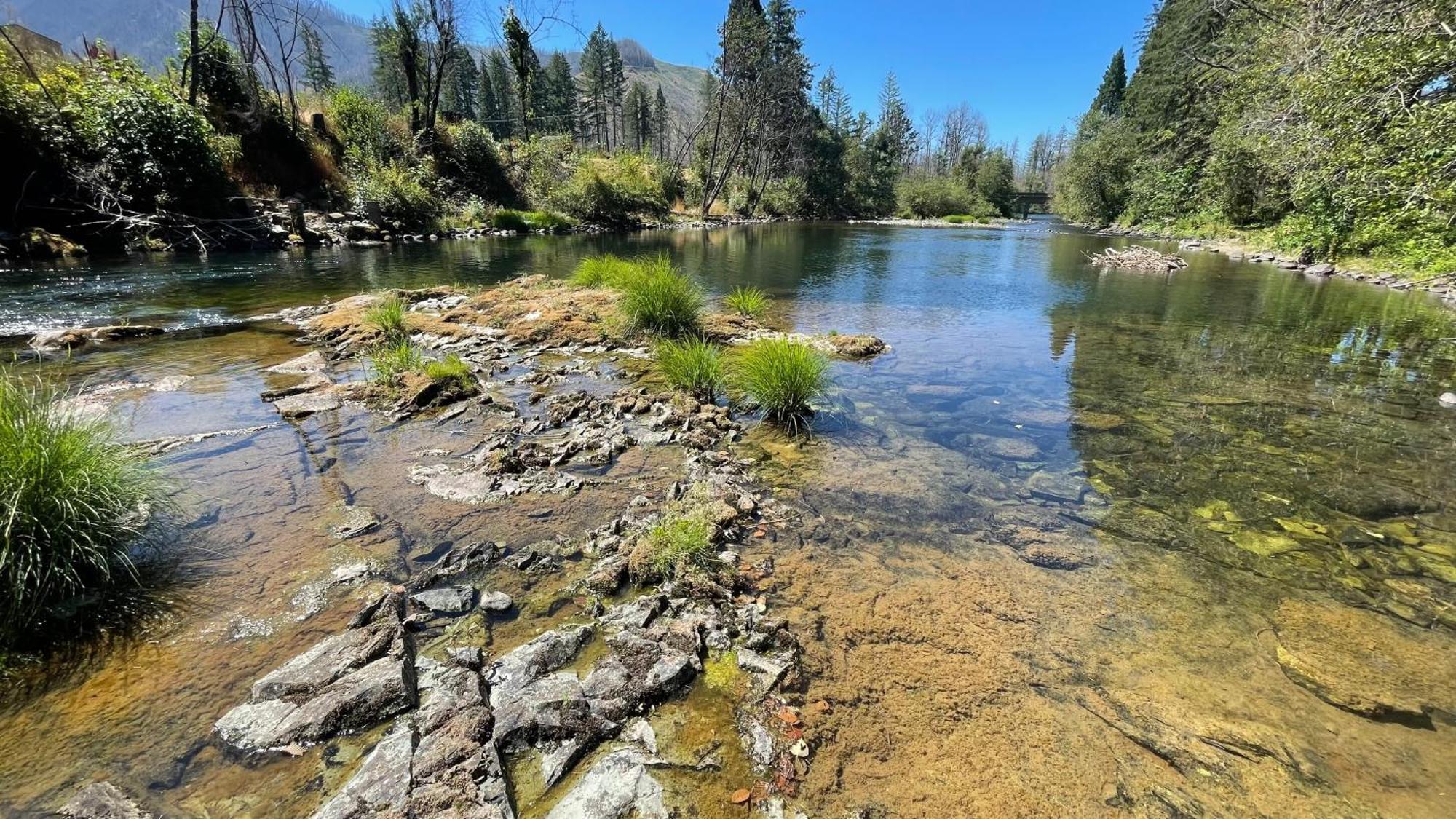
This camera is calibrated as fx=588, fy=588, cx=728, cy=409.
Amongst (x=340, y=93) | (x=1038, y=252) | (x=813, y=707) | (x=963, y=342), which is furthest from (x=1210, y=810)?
(x=340, y=93)

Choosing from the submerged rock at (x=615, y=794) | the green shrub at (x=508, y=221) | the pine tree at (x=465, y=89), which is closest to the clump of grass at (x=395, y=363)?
the submerged rock at (x=615, y=794)

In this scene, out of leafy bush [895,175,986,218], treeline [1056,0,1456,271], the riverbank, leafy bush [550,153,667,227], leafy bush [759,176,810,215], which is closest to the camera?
treeline [1056,0,1456,271]

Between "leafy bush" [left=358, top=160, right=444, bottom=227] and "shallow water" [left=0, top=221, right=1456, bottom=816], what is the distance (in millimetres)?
19660

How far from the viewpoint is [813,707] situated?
3061 millimetres

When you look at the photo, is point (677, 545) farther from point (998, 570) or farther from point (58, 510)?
point (58, 510)

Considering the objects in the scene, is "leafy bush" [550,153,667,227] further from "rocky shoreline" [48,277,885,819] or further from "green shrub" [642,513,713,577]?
"green shrub" [642,513,713,577]

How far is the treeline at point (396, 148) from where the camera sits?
61.7 feet

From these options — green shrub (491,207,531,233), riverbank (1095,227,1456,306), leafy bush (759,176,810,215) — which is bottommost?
riverbank (1095,227,1456,306)

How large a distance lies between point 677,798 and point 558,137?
45.6 metres

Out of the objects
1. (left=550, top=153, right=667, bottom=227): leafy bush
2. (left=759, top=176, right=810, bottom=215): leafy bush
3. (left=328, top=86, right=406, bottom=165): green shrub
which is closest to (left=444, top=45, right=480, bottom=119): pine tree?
(left=759, top=176, right=810, bottom=215): leafy bush

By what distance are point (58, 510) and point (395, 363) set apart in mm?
4932

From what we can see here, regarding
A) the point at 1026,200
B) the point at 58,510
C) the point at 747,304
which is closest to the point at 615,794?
the point at 58,510

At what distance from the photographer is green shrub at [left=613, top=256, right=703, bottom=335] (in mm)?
10539

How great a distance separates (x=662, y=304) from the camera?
34.5 ft
